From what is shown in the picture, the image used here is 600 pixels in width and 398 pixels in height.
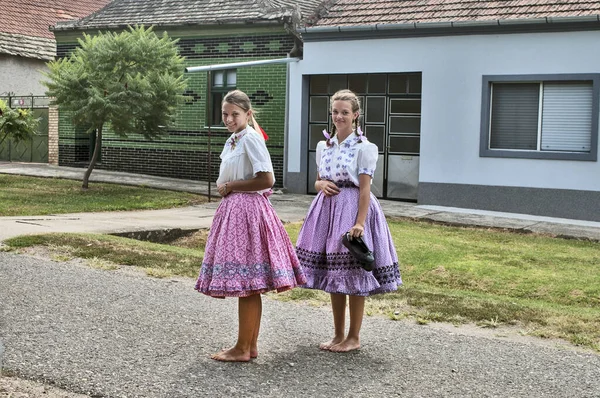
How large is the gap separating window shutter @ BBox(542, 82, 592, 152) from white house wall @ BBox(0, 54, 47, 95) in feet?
55.4

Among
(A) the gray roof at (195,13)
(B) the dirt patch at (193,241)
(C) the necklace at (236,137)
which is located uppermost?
(A) the gray roof at (195,13)

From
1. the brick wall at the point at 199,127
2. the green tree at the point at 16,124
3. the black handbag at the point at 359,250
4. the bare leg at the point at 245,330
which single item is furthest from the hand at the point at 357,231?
the green tree at the point at 16,124

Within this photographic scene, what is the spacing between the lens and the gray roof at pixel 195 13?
2027cm

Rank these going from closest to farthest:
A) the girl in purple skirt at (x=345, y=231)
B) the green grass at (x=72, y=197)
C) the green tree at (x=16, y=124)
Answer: the girl in purple skirt at (x=345, y=231)
the green grass at (x=72, y=197)
the green tree at (x=16, y=124)

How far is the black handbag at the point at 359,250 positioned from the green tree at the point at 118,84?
40.4ft

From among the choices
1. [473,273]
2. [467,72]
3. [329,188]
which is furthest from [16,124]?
[329,188]

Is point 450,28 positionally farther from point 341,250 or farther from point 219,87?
point 341,250

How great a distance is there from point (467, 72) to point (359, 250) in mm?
12150

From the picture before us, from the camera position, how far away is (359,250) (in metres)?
5.80

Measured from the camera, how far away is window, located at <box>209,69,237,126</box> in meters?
21.2

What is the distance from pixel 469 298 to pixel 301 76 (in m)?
→ 12.0

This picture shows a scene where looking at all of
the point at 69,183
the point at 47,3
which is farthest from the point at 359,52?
the point at 47,3

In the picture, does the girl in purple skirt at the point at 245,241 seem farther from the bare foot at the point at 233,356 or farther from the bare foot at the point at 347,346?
the bare foot at the point at 347,346

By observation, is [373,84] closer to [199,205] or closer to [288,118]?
[288,118]
